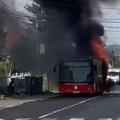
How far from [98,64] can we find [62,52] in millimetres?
5790

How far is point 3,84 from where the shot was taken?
130 ft

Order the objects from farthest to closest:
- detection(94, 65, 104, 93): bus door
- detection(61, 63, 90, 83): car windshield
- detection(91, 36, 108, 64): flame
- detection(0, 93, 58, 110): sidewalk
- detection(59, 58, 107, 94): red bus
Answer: detection(91, 36, 108, 64): flame → detection(94, 65, 104, 93): bus door → detection(61, 63, 90, 83): car windshield → detection(59, 58, 107, 94): red bus → detection(0, 93, 58, 110): sidewalk

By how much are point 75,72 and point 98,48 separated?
5802mm

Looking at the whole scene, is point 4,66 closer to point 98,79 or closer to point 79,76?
point 79,76

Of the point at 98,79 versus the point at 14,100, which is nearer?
the point at 14,100

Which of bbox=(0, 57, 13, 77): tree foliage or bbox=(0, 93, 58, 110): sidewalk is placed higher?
bbox=(0, 57, 13, 77): tree foliage

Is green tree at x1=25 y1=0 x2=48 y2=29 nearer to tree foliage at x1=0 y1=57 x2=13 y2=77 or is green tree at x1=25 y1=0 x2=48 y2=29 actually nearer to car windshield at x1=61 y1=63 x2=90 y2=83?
tree foliage at x1=0 y1=57 x2=13 y2=77

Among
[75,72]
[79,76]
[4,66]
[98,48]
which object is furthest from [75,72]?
[4,66]

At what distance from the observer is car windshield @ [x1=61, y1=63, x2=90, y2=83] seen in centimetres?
3604

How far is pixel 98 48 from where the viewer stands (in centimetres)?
4159

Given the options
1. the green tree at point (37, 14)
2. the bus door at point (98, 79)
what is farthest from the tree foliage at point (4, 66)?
the bus door at point (98, 79)

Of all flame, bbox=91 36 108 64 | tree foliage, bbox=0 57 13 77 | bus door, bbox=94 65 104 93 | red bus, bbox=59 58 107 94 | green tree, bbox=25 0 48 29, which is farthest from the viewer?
green tree, bbox=25 0 48 29

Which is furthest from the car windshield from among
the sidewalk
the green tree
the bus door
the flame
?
the green tree

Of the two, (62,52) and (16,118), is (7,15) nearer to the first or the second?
(62,52)
